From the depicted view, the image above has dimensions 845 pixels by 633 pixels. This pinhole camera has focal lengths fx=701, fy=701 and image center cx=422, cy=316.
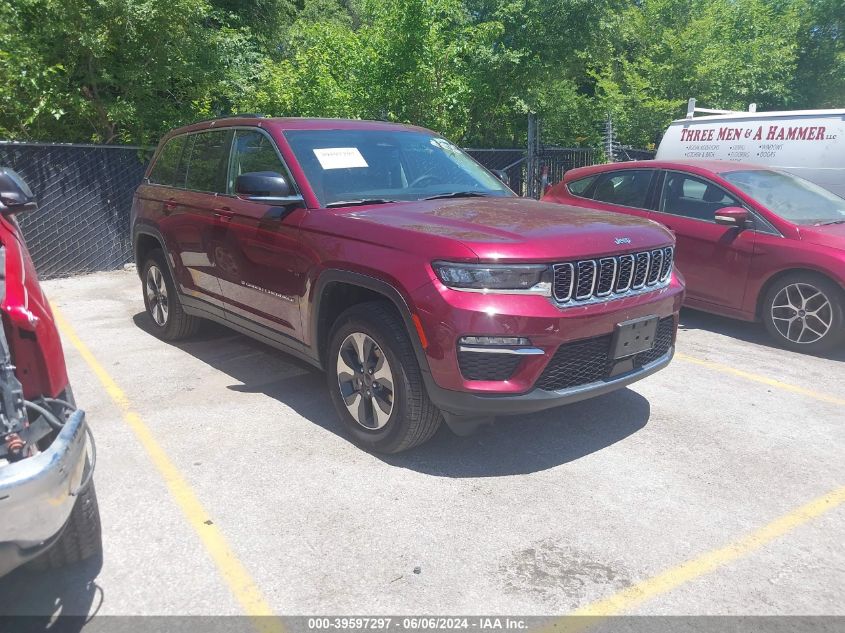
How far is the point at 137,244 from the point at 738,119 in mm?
8189

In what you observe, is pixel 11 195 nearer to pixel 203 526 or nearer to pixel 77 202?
pixel 203 526

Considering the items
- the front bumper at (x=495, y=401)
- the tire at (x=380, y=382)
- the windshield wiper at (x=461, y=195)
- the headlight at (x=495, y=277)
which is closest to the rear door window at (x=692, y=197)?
the windshield wiper at (x=461, y=195)

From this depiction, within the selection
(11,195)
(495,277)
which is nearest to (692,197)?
(495,277)

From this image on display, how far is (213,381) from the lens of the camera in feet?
17.3

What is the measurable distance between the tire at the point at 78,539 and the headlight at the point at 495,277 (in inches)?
70.3

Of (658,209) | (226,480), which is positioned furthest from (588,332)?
(658,209)

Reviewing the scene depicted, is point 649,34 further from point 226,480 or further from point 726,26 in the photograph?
point 226,480

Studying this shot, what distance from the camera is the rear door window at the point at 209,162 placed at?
517 centimetres

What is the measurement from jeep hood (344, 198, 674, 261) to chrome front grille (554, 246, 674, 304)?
52 millimetres

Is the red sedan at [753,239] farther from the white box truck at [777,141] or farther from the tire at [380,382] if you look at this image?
the tire at [380,382]

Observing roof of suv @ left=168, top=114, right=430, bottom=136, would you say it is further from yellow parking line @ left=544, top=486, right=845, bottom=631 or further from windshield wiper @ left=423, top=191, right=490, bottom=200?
yellow parking line @ left=544, top=486, right=845, bottom=631

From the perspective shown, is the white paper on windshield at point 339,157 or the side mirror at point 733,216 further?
the side mirror at point 733,216

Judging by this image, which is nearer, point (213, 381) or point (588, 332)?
point (588, 332)

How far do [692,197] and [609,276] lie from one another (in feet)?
12.0
